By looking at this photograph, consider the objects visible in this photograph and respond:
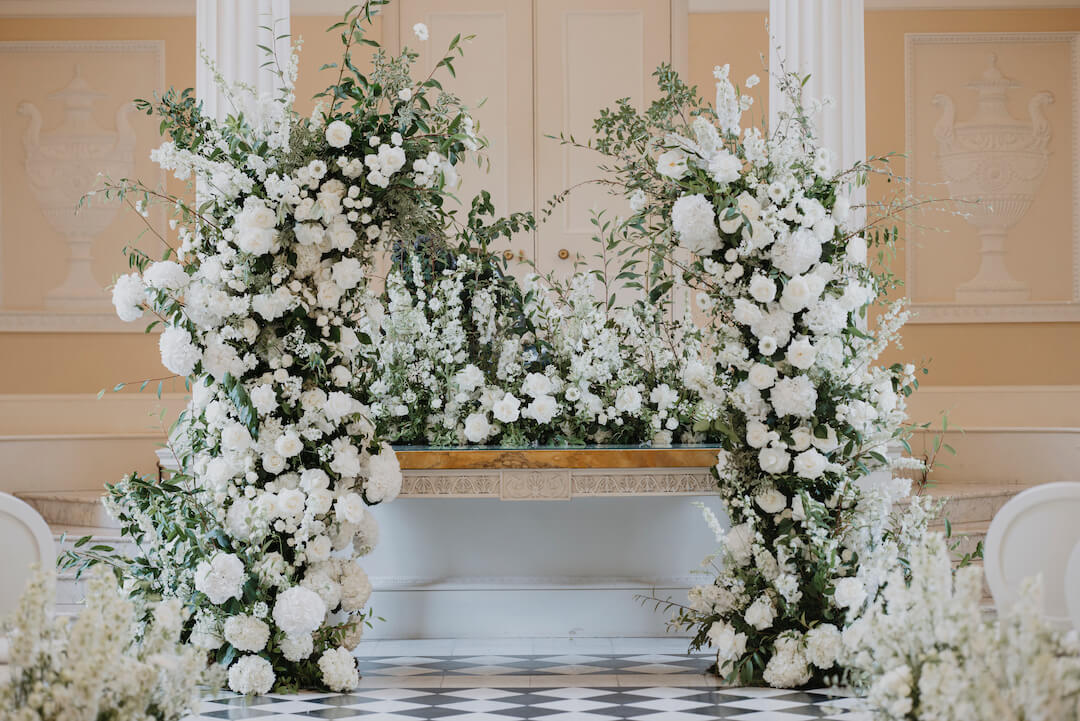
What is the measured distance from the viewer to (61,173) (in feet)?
25.2

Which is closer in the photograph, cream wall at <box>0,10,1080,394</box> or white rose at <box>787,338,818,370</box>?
white rose at <box>787,338,818,370</box>

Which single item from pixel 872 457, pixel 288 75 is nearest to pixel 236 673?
pixel 288 75

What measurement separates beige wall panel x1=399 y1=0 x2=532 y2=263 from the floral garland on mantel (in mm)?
2851

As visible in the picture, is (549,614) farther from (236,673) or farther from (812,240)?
(812,240)

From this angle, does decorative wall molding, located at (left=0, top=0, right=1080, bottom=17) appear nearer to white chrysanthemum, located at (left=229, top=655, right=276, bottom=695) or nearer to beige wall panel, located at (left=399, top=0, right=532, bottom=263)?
beige wall panel, located at (left=399, top=0, right=532, bottom=263)

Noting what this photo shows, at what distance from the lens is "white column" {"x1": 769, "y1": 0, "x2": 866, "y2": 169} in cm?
515

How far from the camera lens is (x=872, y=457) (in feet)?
14.9

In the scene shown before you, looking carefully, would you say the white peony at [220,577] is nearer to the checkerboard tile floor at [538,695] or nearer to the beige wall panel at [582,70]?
the checkerboard tile floor at [538,695]

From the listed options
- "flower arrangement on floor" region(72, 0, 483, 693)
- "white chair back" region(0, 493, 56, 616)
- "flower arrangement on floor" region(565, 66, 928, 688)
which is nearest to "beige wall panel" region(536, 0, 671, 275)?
"flower arrangement on floor" region(565, 66, 928, 688)

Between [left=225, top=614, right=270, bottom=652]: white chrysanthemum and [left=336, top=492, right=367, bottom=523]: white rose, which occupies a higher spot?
[left=336, top=492, right=367, bottom=523]: white rose

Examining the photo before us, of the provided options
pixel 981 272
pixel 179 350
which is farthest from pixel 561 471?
pixel 981 272

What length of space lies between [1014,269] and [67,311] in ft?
19.9

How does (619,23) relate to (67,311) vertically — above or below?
above

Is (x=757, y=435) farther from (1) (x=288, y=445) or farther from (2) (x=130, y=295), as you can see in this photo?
(2) (x=130, y=295)
